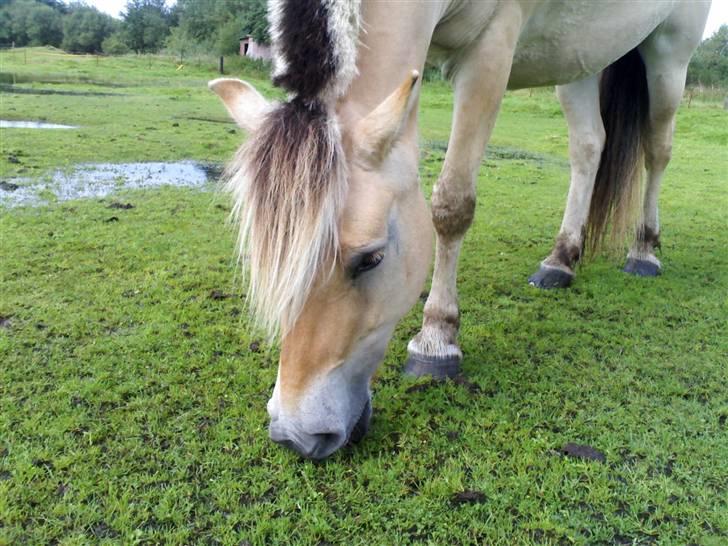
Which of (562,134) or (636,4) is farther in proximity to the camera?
(562,134)

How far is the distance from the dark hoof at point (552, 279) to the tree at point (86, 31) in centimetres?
7229

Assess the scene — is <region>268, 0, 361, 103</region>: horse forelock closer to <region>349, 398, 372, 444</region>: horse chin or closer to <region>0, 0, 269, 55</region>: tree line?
<region>349, 398, 372, 444</region>: horse chin

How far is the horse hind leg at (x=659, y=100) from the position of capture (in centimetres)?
377

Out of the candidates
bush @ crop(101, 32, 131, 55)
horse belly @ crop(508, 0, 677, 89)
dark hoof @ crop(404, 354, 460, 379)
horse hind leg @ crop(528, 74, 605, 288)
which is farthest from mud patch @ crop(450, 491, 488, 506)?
bush @ crop(101, 32, 131, 55)

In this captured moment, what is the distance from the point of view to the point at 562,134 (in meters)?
12.3

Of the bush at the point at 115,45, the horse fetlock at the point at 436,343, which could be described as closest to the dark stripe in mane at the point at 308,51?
the horse fetlock at the point at 436,343

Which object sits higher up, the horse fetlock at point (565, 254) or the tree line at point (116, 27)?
the tree line at point (116, 27)

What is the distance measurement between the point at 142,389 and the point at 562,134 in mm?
11789

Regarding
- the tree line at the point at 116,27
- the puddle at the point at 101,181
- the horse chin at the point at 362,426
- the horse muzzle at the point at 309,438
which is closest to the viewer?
the horse muzzle at the point at 309,438

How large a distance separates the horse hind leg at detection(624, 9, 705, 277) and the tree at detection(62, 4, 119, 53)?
2839 inches

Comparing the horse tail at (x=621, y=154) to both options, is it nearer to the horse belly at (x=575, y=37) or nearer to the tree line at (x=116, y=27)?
the horse belly at (x=575, y=37)

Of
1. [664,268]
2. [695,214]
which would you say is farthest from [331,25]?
[695,214]

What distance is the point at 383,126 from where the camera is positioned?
1645 mm

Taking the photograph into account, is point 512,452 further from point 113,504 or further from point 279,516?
point 113,504
